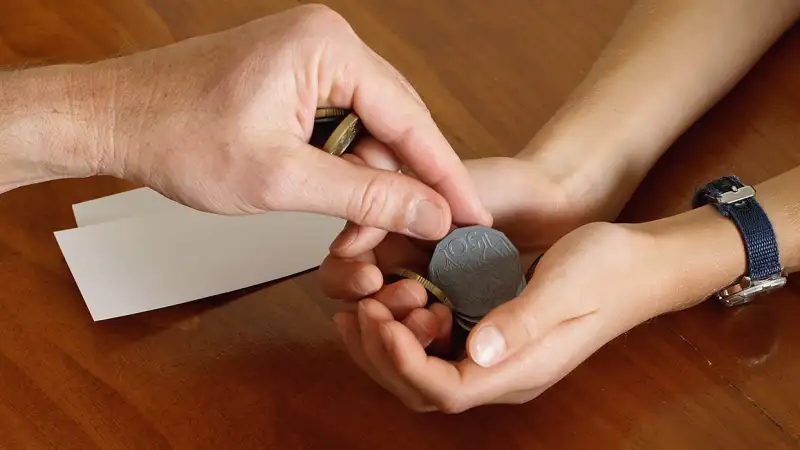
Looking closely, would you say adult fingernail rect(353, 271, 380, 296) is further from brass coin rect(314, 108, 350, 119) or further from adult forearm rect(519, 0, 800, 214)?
adult forearm rect(519, 0, 800, 214)

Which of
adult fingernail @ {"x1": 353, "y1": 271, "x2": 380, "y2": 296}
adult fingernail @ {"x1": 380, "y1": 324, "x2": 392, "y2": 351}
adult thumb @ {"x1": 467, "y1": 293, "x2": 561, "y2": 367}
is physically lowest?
adult fingernail @ {"x1": 353, "y1": 271, "x2": 380, "y2": 296}

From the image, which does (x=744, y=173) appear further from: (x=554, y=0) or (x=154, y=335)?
(x=154, y=335)

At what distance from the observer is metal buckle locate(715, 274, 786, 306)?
838 millimetres

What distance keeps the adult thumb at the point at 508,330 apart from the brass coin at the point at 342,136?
20 cm

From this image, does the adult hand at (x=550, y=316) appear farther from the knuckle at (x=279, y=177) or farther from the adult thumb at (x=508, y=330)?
the knuckle at (x=279, y=177)

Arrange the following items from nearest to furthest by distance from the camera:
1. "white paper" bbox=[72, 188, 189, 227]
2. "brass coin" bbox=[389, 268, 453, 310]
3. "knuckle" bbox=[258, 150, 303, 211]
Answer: "knuckle" bbox=[258, 150, 303, 211]
"brass coin" bbox=[389, 268, 453, 310]
"white paper" bbox=[72, 188, 189, 227]

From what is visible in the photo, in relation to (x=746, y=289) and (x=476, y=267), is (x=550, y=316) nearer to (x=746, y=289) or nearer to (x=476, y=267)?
(x=476, y=267)

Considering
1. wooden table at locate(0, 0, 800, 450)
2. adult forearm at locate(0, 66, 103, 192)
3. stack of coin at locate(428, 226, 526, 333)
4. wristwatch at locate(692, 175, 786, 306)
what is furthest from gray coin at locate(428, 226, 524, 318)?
adult forearm at locate(0, 66, 103, 192)

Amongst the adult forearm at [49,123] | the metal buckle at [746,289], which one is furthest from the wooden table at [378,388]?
the adult forearm at [49,123]

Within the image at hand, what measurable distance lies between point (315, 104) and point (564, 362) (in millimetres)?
314

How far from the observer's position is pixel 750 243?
2.76ft

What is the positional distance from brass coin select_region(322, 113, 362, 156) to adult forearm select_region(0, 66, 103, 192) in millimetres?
210

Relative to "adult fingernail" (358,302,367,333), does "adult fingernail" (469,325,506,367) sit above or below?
above

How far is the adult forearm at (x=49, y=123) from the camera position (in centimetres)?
77
